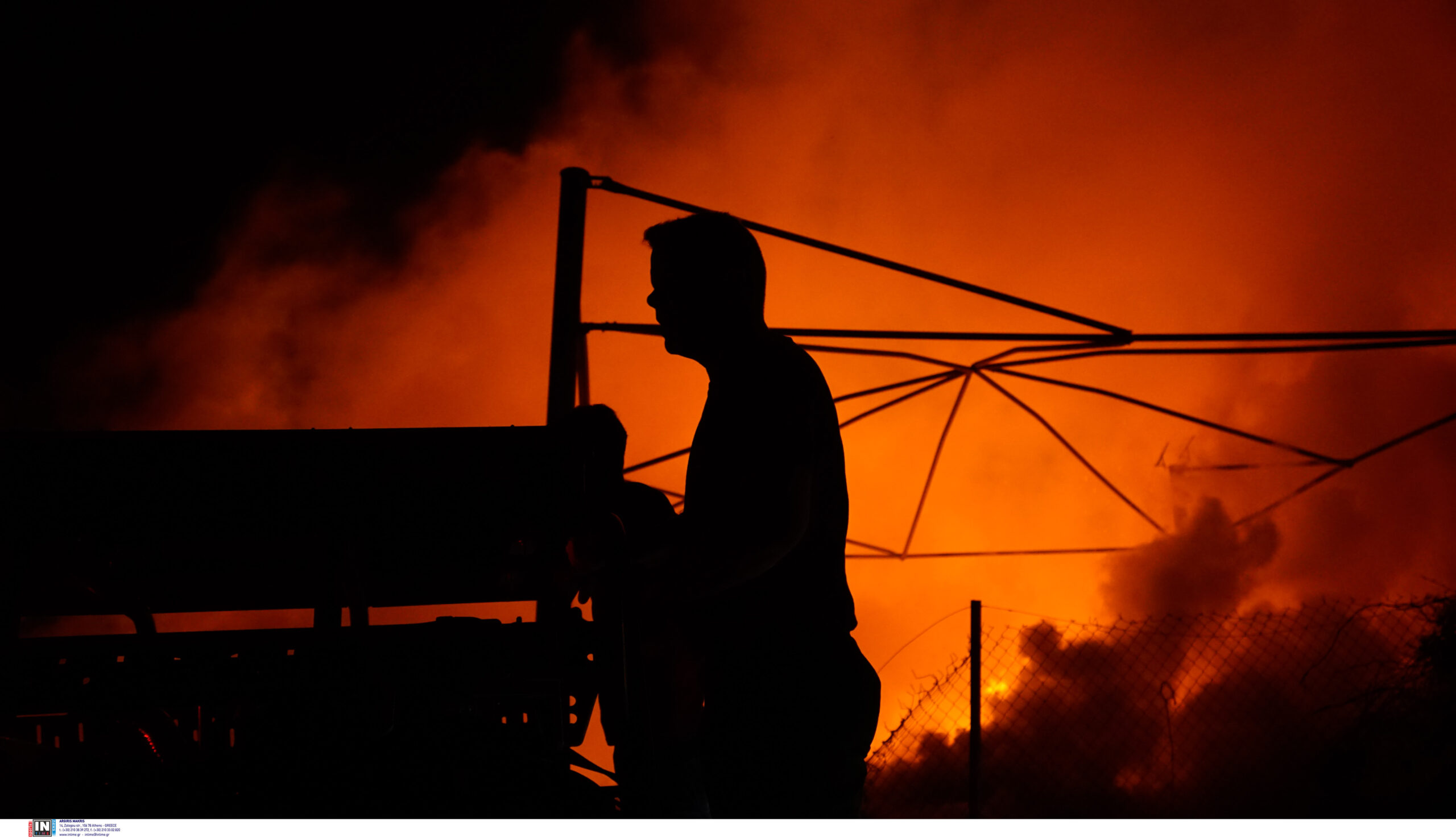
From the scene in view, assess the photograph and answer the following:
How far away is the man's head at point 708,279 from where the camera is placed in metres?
1.26

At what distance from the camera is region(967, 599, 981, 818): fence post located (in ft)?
12.6

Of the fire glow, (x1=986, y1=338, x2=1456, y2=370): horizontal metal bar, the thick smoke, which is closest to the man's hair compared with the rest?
(x1=986, y1=338, x2=1456, y2=370): horizontal metal bar

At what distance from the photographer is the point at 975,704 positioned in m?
3.87

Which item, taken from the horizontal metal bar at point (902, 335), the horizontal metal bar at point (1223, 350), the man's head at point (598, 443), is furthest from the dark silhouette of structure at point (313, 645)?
the horizontal metal bar at point (1223, 350)

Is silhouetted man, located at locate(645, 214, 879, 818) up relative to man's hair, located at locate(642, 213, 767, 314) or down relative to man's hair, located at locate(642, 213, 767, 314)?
down

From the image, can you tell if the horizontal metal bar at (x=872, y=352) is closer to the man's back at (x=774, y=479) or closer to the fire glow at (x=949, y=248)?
the fire glow at (x=949, y=248)

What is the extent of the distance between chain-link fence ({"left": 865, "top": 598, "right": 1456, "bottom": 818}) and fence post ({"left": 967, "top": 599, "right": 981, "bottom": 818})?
0.48 metres

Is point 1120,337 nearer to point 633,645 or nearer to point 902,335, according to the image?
point 902,335

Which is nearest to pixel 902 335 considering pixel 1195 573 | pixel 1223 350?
pixel 1223 350

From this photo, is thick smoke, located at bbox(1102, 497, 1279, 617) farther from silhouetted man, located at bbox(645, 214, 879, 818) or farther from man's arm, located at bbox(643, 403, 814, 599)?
man's arm, located at bbox(643, 403, 814, 599)

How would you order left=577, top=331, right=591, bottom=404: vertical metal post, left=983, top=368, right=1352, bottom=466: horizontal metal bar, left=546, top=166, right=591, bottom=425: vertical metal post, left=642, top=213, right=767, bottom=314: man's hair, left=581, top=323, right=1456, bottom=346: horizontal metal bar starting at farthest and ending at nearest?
left=983, top=368, right=1352, bottom=466: horizontal metal bar, left=581, top=323, right=1456, bottom=346: horizontal metal bar, left=577, top=331, right=591, bottom=404: vertical metal post, left=546, top=166, right=591, bottom=425: vertical metal post, left=642, top=213, right=767, bottom=314: man's hair

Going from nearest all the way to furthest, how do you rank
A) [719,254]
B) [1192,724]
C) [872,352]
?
1. [719,254]
2. [872,352]
3. [1192,724]

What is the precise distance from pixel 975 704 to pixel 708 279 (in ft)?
10.7
